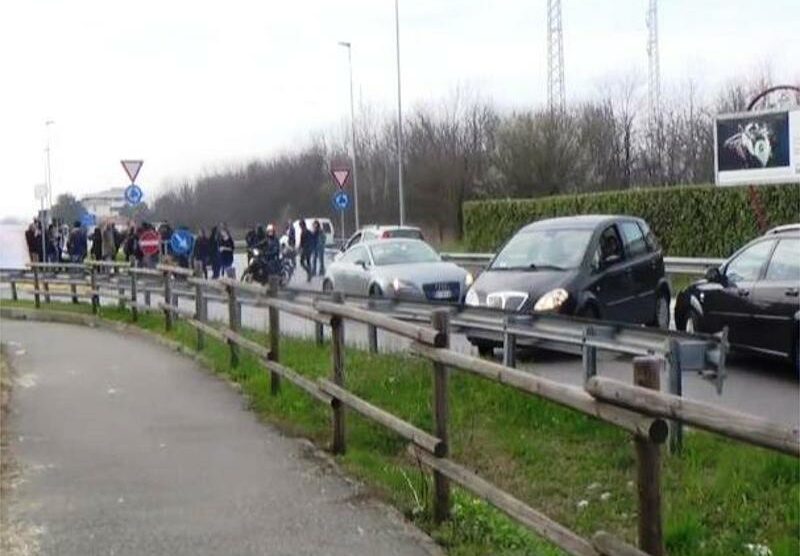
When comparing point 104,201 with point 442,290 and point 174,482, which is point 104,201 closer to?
point 442,290

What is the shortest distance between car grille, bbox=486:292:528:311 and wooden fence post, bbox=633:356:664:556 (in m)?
9.94

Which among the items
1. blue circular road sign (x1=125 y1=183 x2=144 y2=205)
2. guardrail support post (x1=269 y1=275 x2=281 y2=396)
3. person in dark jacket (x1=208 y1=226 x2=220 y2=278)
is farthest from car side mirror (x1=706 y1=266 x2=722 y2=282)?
person in dark jacket (x1=208 y1=226 x2=220 y2=278)

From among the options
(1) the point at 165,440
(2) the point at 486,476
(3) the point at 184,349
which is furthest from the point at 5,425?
(3) the point at 184,349

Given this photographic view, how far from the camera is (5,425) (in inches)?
420

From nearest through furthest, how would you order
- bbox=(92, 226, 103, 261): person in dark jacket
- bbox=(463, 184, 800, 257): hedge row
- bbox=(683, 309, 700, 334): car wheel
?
bbox=(683, 309, 700, 334): car wheel, bbox=(463, 184, 800, 257): hedge row, bbox=(92, 226, 103, 261): person in dark jacket

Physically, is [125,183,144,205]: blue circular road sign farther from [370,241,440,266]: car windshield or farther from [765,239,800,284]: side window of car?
[765,239,800,284]: side window of car

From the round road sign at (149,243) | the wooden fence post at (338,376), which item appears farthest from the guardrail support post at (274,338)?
the round road sign at (149,243)

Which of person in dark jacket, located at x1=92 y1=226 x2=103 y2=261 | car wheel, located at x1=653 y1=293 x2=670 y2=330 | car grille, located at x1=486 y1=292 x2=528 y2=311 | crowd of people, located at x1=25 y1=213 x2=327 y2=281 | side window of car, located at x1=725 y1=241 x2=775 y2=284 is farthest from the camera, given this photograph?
person in dark jacket, located at x1=92 y1=226 x2=103 y2=261

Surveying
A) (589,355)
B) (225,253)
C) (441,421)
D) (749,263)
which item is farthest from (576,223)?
(225,253)

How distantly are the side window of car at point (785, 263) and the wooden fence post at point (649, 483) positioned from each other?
8.06m

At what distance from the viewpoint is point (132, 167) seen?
86.1 feet

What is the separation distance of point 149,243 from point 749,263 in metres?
20.2

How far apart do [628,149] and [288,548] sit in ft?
167

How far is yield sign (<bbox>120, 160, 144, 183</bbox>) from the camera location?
26172 mm
